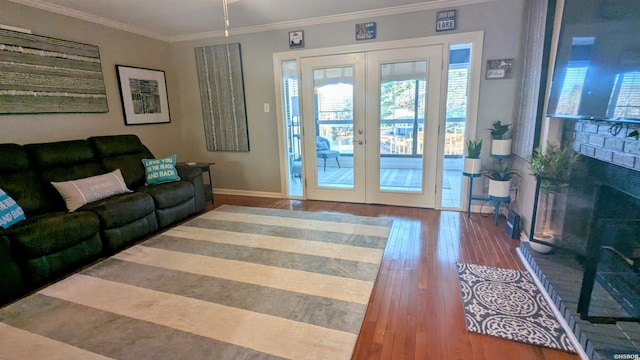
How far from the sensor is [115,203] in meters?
2.73

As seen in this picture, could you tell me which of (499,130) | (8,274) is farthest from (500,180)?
(8,274)

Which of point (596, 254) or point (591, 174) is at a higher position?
point (591, 174)

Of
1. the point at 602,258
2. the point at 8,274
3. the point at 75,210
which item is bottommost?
Answer: the point at 8,274

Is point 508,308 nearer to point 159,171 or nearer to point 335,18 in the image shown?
point 335,18

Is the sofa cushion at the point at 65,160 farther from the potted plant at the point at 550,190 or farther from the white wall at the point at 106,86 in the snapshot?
the potted plant at the point at 550,190

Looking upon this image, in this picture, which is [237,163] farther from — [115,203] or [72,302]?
[72,302]

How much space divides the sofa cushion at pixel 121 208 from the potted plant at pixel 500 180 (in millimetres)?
3549

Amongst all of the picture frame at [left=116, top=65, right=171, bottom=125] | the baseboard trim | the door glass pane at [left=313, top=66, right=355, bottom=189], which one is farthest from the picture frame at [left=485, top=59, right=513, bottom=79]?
the picture frame at [left=116, top=65, right=171, bottom=125]

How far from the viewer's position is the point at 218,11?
135 inches

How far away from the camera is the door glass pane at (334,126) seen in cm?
391

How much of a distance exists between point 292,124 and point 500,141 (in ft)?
8.57

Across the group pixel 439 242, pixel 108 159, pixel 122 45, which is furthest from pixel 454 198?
pixel 122 45

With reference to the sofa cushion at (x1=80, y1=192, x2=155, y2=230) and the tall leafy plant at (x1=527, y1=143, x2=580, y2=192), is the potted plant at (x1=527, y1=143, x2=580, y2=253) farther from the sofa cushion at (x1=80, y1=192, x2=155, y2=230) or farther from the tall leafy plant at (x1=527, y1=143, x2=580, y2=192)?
the sofa cushion at (x1=80, y1=192, x2=155, y2=230)

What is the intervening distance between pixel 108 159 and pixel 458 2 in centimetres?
424
